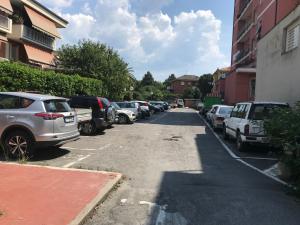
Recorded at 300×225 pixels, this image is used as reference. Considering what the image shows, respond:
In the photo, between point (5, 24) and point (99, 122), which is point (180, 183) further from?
point (5, 24)

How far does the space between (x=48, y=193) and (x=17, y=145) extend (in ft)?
13.5

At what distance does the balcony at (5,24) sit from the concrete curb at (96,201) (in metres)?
26.8

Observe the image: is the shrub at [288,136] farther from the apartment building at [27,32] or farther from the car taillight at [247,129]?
the apartment building at [27,32]

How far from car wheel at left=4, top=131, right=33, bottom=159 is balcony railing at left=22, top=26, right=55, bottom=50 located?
86.8ft

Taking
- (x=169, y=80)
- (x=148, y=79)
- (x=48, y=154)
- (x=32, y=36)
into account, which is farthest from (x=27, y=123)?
(x=169, y=80)

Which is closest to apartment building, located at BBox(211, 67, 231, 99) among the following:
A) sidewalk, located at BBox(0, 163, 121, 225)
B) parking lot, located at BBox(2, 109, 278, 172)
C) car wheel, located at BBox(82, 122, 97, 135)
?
car wheel, located at BBox(82, 122, 97, 135)

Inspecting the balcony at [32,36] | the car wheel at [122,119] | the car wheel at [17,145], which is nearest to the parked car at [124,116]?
the car wheel at [122,119]

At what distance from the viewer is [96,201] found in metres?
6.84

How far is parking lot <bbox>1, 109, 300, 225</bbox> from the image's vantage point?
6.56 metres

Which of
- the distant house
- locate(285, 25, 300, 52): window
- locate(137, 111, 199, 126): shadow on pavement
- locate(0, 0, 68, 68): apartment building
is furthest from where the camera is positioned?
the distant house

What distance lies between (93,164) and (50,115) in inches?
66.9

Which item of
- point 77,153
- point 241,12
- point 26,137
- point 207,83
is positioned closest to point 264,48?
point 77,153

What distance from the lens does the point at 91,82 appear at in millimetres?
34812

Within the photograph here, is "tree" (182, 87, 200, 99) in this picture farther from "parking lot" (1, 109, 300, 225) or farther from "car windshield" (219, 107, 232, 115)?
"parking lot" (1, 109, 300, 225)
